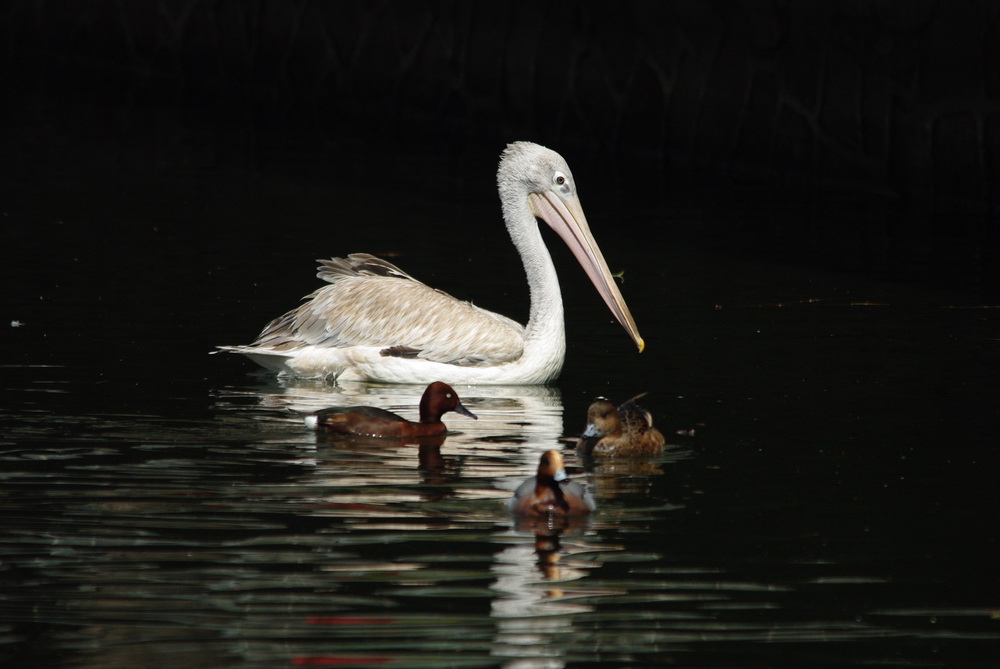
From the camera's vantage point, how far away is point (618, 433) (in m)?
7.68

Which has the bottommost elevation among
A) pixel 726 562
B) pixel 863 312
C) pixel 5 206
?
pixel 726 562

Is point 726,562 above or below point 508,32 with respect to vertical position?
below

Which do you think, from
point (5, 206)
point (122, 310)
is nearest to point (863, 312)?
point (122, 310)

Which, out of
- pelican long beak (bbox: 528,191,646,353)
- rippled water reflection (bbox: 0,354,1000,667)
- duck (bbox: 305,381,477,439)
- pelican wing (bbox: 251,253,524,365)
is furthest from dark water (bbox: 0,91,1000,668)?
pelican long beak (bbox: 528,191,646,353)

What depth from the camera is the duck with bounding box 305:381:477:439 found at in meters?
8.03

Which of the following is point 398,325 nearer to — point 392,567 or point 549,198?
point 549,198

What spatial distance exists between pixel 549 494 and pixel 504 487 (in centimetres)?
53

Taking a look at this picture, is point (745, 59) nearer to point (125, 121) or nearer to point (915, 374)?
point (125, 121)

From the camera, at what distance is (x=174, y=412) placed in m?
8.45

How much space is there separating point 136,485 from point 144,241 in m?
7.12

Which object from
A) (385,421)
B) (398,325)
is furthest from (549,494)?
(398,325)

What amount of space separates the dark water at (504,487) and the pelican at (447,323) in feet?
0.58

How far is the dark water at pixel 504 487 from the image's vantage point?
539 cm

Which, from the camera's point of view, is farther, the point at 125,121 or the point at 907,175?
the point at 125,121
